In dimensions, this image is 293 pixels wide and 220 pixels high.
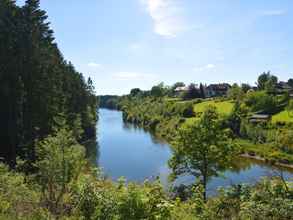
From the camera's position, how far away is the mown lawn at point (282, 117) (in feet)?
222

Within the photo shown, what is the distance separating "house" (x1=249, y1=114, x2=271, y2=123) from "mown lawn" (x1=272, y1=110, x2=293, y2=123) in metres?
1.16

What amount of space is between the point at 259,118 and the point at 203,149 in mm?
46445

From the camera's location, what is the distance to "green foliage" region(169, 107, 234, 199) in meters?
28.6

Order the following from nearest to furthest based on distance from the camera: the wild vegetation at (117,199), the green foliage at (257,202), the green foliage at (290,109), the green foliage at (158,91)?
the wild vegetation at (117,199)
the green foliage at (257,202)
the green foliage at (290,109)
the green foliage at (158,91)

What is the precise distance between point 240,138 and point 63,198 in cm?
5372

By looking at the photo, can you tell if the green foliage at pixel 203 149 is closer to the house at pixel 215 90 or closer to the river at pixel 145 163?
the river at pixel 145 163

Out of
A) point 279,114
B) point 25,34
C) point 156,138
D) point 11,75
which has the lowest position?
Result: point 156,138

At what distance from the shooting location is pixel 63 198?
17.0 metres

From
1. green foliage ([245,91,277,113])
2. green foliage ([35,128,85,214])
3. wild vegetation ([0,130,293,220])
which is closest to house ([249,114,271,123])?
green foliage ([245,91,277,113])

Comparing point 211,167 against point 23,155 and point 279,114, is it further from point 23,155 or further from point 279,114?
point 279,114

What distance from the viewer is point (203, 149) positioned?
28.8 metres

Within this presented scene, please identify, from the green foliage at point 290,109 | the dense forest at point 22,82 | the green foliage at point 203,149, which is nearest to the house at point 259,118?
the green foliage at point 290,109

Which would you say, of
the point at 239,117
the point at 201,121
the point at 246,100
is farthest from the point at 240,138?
the point at 201,121

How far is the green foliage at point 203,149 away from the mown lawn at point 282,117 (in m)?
40.4
